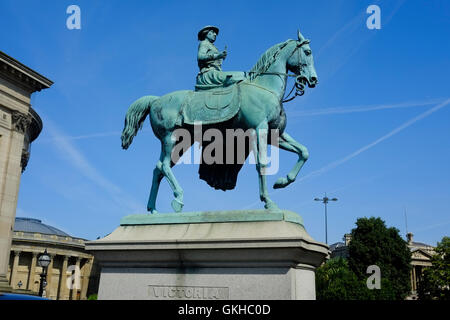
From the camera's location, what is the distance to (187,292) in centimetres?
786

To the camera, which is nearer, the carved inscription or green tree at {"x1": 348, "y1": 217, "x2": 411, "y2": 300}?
the carved inscription

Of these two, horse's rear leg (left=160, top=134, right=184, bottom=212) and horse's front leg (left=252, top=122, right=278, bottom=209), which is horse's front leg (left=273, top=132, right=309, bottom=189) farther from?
horse's rear leg (left=160, top=134, right=184, bottom=212)

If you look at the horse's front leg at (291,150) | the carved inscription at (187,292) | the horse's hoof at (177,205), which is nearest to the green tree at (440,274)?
the horse's front leg at (291,150)

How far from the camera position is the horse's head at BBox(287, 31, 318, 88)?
9414mm

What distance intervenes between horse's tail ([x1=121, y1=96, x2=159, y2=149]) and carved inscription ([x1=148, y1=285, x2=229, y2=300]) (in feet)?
10.7

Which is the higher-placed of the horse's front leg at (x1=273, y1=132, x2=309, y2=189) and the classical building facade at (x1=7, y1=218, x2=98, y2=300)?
the classical building facade at (x1=7, y1=218, x2=98, y2=300)

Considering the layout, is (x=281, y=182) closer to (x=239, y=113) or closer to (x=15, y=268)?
(x=239, y=113)

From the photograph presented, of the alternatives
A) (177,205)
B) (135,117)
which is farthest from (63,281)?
(177,205)

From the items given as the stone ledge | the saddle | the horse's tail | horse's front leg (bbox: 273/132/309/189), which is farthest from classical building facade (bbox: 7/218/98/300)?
horse's front leg (bbox: 273/132/309/189)

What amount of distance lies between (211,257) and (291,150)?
2713 millimetres

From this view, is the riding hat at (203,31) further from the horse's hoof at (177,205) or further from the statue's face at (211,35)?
the horse's hoof at (177,205)

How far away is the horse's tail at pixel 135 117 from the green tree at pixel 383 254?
5066 centimetres

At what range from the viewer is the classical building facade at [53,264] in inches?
3123

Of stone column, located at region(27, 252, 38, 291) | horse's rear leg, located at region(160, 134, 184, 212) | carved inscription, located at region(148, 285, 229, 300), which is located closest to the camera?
carved inscription, located at region(148, 285, 229, 300)
